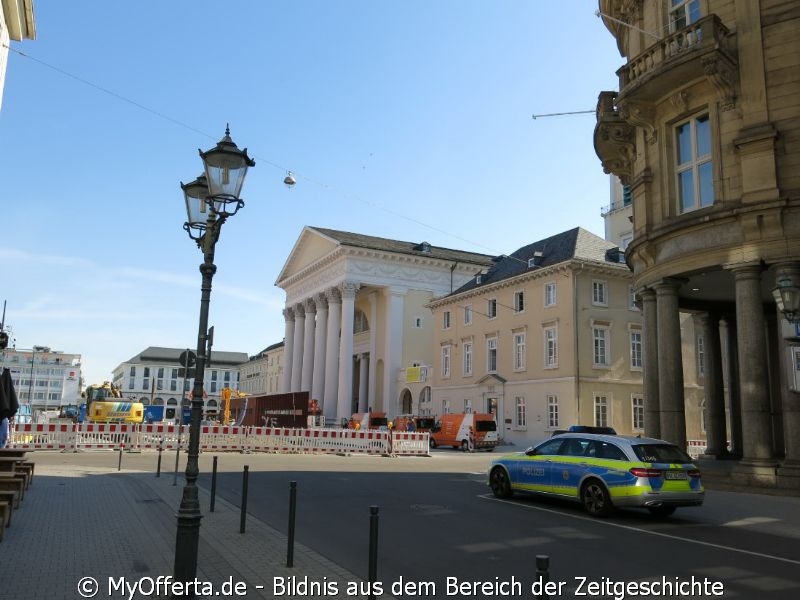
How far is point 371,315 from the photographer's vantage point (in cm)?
7112

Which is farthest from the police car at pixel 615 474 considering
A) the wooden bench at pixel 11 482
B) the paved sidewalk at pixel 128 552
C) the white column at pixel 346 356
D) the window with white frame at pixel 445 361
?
the white column at pixel 346 356

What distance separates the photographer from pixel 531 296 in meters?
46.1

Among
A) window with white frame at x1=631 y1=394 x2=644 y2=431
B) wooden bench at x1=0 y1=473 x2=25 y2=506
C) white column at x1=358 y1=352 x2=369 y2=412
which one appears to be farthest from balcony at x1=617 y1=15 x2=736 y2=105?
white column at x1=358 y1=352 x2=369 y2=412

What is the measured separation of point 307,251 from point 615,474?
217 feet

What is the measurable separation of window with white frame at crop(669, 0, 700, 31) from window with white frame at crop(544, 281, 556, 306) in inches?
965

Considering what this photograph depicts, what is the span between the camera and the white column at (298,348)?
78.9 metres

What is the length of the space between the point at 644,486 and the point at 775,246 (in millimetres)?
8137

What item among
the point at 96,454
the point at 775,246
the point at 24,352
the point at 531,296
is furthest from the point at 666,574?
the point at 24,352

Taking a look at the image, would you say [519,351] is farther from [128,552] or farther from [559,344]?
[128,552]

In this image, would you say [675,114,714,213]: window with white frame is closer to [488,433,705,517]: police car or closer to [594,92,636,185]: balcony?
[594,92,636,185]: balcony

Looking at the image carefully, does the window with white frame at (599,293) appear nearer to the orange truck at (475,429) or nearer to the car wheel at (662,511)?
the orange truck at (475,429)

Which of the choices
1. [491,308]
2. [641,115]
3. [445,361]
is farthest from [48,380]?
[641,115]

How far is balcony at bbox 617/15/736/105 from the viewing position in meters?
17.6

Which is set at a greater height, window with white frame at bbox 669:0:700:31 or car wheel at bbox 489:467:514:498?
window with white frame at bbox 669:0:700:31
